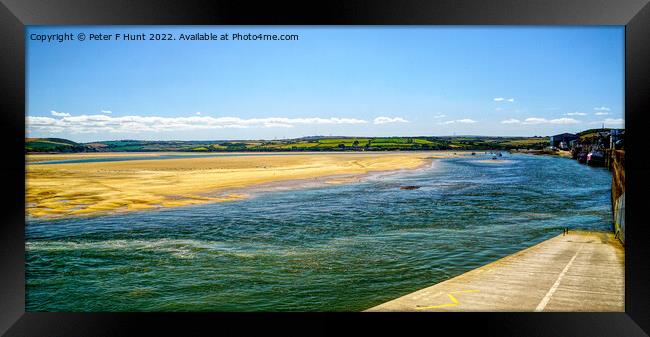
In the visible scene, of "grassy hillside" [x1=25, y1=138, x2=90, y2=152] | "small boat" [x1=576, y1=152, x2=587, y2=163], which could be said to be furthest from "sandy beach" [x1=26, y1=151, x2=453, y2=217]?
"small boat" [x1=576, y1=152, x2=587, y2=163]

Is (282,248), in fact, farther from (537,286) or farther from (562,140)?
(562,140)

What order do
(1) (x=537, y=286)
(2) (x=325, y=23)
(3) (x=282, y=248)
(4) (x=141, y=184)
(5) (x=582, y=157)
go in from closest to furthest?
(2) (x=325, y=23)
(1) (x=537, y=286)
(3) (x=282, y=248)
(4) (x=141, y=184)
(5) (x=582, y=157)

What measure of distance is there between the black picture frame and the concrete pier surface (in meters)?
1.43

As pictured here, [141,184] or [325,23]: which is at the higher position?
[325,23]

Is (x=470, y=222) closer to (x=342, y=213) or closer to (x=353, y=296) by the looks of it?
(x=342, y=213)

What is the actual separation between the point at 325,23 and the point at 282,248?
30.8 ft

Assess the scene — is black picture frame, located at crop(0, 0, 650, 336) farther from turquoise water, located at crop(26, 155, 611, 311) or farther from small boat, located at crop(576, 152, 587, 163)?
small boat, located at crop(576, 152, 587, 163)

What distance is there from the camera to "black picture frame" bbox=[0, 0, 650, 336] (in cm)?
607

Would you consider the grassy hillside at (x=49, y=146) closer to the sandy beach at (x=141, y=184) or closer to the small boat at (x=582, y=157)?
the sandy beach at (x=141, y=184)

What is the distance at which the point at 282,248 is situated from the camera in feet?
46.7

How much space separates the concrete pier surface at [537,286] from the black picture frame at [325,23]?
1.43 metres

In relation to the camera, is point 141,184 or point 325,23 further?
point 141,184

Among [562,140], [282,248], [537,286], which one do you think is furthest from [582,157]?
[537,286]

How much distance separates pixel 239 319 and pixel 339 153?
169 feet
